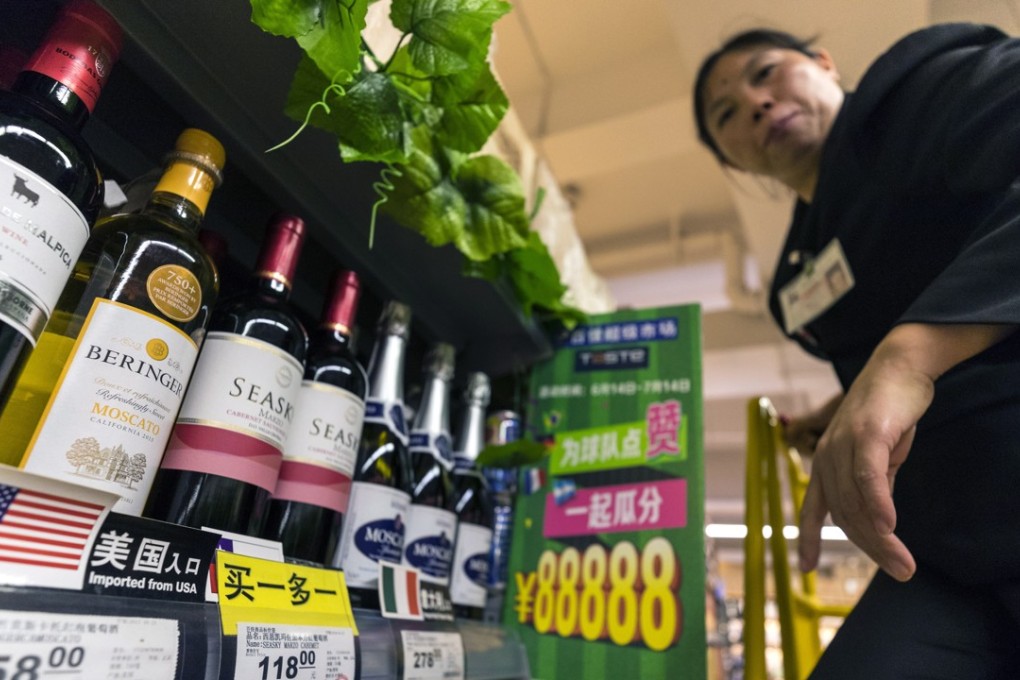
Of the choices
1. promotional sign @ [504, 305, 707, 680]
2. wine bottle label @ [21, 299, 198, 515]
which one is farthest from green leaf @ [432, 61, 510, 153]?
promotional sign @ [504, 305, 707, 680]

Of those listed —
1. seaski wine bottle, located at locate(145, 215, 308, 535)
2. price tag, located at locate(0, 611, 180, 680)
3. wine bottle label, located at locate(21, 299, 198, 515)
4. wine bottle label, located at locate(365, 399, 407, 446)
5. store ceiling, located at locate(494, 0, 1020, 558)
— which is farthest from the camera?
store ceiling, located at locate(494, 0, 1020, 558)

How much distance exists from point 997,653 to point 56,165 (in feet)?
3.04

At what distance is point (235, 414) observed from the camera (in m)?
0.53

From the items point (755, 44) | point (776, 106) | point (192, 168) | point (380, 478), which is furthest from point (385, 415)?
point (755, 44)

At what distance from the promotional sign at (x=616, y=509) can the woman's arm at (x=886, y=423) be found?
348 millimetres

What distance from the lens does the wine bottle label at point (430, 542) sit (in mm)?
785

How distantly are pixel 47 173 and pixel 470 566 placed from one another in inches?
26.5

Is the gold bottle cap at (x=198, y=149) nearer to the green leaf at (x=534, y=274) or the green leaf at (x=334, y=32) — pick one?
the green leaf at (x=334, y=32)

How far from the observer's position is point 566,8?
1668 mm

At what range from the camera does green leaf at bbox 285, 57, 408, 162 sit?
0.56m

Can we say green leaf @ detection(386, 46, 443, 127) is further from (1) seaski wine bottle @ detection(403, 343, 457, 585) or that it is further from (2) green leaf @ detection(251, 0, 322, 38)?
(1) seaski wine bottle @ detection(403, 343, 457, 585)

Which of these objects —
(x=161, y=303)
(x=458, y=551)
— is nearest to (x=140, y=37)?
(x=161, y=303)

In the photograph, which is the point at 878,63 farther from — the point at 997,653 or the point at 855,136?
the point at 997,653

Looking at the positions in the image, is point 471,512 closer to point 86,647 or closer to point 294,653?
point 294,653
